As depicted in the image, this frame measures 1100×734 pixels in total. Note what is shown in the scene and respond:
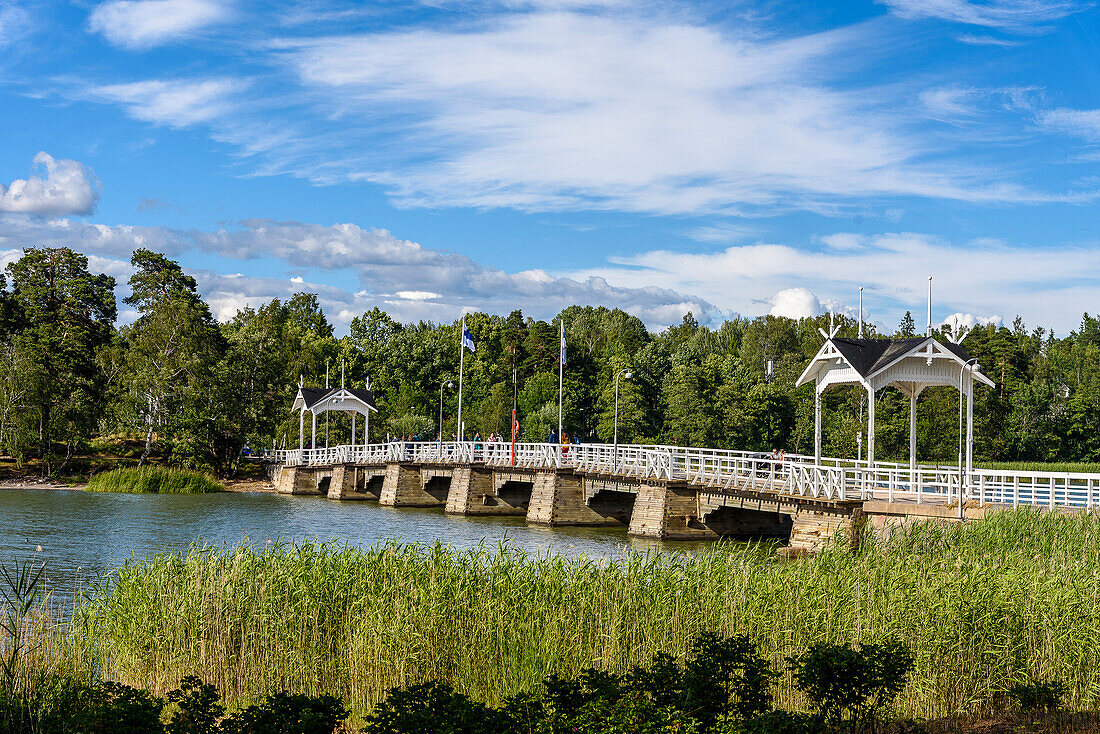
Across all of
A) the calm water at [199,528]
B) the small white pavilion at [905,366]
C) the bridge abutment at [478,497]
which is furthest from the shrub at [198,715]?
the bridge abutment at [478,497]

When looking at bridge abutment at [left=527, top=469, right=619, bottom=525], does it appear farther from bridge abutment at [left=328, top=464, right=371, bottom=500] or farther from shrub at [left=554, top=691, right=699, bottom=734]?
shrub at [left=554, top=691, right=699, bottom=734]

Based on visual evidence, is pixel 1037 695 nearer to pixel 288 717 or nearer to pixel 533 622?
pixel 533 622

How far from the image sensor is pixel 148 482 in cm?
5222

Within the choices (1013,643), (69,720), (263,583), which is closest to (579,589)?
(263,583)

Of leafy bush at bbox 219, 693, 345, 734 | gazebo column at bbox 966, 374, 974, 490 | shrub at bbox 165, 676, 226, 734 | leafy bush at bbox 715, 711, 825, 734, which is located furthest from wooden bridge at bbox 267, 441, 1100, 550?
shrub at bbox 165, 676, 226, 734

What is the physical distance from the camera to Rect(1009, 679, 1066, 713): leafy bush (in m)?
10.3

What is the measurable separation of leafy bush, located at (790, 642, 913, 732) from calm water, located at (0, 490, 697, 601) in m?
12.1

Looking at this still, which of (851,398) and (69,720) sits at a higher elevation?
(851,398)

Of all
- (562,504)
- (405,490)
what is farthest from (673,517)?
(405,490)

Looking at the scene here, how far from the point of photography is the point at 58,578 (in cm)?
2147

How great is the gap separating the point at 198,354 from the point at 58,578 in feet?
147

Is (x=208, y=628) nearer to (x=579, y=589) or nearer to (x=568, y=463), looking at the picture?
(x=579, y=589)

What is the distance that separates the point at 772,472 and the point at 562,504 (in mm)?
11487

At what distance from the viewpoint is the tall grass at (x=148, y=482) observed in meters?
51.8
